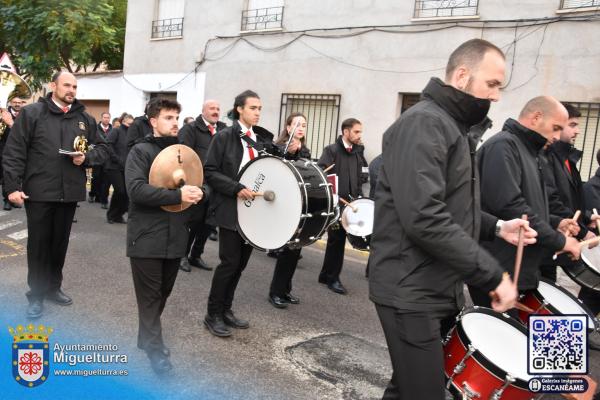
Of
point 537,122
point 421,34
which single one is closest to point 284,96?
point 421,34

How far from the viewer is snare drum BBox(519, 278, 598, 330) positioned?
339 centimetres

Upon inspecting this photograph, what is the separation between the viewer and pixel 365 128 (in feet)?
37.9

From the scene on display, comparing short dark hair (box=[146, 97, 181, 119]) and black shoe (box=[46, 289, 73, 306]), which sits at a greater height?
short dark hair (box=[146, 97, 181, 119])

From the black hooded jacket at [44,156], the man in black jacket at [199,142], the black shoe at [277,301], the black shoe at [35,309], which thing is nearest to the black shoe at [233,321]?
the black shoe at [277,301]

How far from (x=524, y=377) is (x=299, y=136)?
Answer: 3281 millimetres

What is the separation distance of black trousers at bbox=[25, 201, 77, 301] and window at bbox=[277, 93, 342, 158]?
7858 mm

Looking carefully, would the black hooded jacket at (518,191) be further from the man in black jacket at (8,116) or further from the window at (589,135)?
the window at (589,135)

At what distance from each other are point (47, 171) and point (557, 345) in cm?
402

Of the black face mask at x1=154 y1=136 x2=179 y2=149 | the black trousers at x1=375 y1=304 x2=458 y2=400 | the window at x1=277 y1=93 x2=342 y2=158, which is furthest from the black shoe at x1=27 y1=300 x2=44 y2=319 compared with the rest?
the window at x1=277 y1=93 x2=342 y2=158

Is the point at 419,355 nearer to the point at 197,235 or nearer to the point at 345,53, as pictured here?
the point at 197,235

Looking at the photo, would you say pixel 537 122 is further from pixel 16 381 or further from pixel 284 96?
pixel 284 96

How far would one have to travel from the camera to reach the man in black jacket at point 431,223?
2.17 m

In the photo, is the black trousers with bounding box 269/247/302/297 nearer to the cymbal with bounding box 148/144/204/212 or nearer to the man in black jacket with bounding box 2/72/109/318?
the cymbal with bounding box 148/144/204/212

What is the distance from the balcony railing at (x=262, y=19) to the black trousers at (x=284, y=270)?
8887 millimetres
